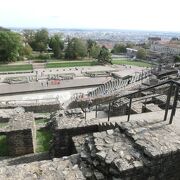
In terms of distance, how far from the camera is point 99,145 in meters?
4.29

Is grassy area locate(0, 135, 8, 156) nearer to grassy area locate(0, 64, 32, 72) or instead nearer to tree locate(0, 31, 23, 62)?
grassy area locate(0, 64, 32, 72)

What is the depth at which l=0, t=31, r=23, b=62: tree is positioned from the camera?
48094 millimetres

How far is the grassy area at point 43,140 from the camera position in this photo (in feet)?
25.2

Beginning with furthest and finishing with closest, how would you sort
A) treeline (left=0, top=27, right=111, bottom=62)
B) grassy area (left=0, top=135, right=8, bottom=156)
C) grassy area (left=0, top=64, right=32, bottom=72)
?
treeline (left=0, top=27, right=111, bottom=62)
grassy area (left=0, top=64, right=32, bottom=72)
grassy area (left=0, top=135, right=8, bottom=156)

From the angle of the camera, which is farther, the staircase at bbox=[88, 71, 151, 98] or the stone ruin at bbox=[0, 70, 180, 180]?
the staircase at bbox=[88, 71, 151, 98]

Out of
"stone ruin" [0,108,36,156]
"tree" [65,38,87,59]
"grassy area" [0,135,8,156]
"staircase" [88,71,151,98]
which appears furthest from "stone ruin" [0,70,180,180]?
"tree" [65,38,87,59]

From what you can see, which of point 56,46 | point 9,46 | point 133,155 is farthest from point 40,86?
point 56,46

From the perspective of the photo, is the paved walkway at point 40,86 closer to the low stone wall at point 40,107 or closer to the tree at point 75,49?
the low stone wall at point 40,107

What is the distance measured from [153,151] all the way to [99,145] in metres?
0.98

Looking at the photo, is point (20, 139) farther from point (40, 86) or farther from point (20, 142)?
point (40, 86)

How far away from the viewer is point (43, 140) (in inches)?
329

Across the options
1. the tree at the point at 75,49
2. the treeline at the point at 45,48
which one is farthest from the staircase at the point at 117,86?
the tree at the point at 75,49

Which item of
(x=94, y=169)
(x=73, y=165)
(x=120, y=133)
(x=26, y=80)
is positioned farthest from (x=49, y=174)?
(x=26, y=80)

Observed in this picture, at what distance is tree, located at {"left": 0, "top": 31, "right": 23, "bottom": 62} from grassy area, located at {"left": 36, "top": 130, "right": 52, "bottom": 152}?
43.4 meters
